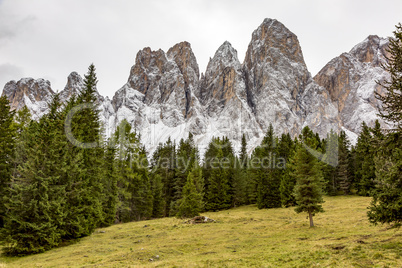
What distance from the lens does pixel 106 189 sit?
3297 centimetres

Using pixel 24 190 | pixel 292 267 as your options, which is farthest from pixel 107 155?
pixel 292 267

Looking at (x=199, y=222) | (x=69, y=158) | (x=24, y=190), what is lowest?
(x=199, y=222)

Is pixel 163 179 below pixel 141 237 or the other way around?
the other way around

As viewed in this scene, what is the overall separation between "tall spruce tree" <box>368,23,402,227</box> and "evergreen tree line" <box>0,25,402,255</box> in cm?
5

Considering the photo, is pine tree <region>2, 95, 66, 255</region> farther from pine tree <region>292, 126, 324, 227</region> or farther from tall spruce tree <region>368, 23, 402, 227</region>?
pine tree <region>292, 126, 324, 227</region>

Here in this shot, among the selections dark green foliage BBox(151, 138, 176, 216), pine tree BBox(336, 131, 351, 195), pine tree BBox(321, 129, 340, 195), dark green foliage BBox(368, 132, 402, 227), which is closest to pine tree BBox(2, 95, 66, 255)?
dark green foliage BBox(368, 132, 402, 227)

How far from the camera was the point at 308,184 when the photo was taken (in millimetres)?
26203

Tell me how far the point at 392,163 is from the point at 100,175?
26475mm

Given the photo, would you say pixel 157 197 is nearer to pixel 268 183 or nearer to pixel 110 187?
pixel 110 187

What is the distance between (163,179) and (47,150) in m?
37.4

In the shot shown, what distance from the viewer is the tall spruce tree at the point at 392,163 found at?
12.7 metres

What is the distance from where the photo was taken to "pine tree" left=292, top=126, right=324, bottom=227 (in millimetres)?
25625

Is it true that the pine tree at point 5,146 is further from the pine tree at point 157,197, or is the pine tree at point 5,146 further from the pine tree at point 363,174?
the pine tree at point 363,174

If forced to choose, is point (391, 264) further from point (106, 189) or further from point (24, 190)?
point (106, 189)
